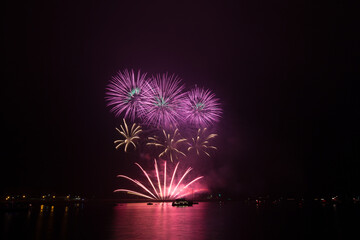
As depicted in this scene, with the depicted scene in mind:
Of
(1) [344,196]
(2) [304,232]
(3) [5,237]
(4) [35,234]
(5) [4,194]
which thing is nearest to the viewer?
(3) [5,237]

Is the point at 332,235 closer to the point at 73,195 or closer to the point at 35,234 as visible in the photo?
the point at 35,234

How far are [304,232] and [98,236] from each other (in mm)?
16455

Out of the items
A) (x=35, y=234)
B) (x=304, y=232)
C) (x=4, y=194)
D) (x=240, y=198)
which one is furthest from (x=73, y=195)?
(x=304, y=232)

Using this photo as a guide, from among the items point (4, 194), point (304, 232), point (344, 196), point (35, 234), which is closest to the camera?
point (35, 234)

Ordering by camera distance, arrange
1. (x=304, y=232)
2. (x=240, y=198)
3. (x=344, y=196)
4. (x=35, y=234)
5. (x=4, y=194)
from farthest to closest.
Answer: (x=240, y=198) → (x=344, y=196) → (x=4, y=194) → (x=304, y=232) → (x=35, y=234)

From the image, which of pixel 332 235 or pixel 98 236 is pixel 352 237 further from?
pixel 98 236

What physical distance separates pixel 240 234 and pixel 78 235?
12317 mm

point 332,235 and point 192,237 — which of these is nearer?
point 192,237

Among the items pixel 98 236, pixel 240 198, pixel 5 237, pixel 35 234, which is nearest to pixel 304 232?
pixel 98 236

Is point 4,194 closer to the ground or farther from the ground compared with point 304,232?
farther from the ground

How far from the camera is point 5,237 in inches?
754

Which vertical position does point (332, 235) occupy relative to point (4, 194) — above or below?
below

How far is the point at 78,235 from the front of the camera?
67.3ft

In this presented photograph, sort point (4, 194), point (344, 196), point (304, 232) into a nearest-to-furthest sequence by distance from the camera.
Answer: point (304, 232) → point (4, 194) → point (344, 196)
